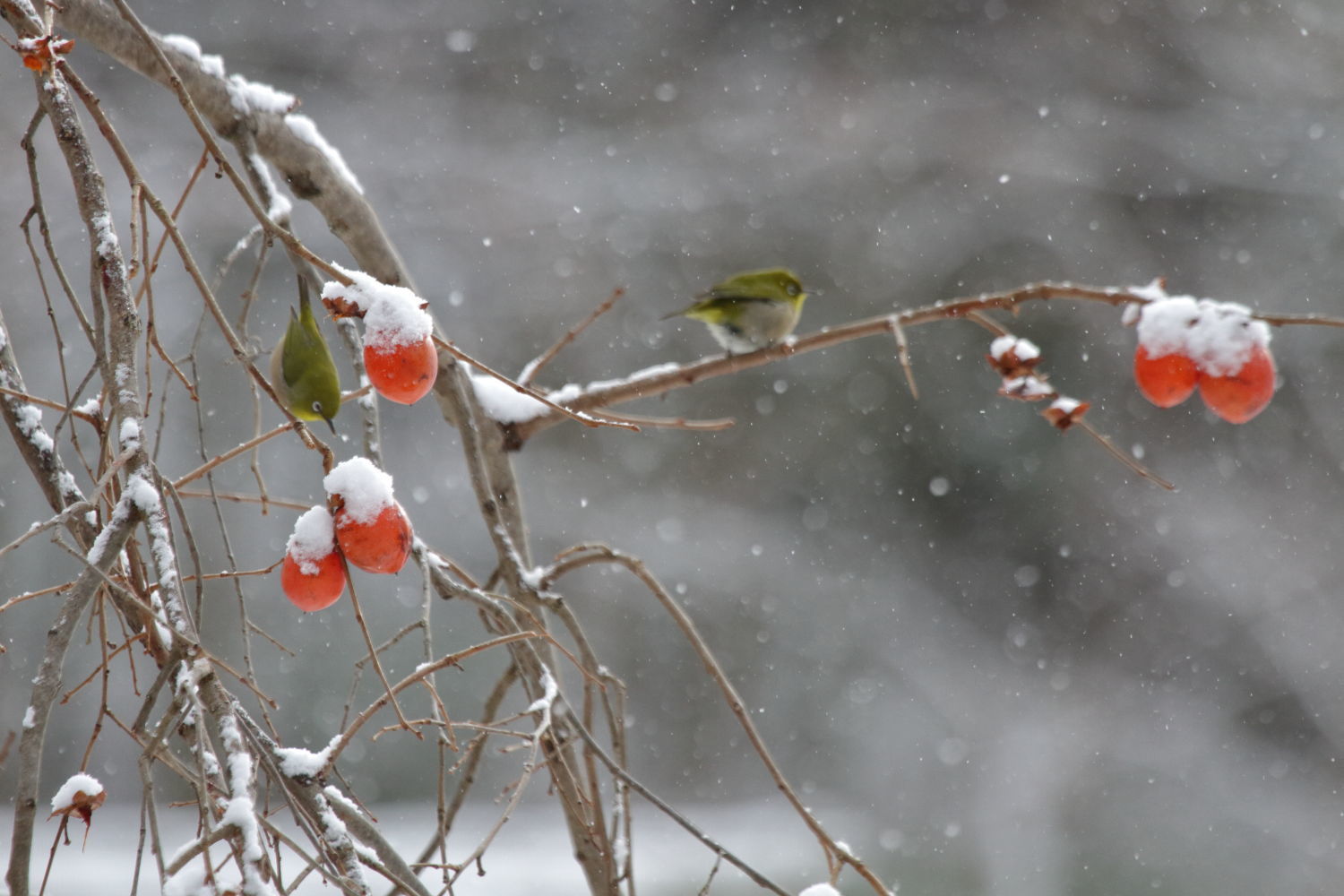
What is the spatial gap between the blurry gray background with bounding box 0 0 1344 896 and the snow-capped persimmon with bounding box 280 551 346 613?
17.7 ft

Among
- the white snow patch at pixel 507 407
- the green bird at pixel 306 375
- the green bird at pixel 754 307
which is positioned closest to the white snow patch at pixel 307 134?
the white snow patch at pixel 507 407

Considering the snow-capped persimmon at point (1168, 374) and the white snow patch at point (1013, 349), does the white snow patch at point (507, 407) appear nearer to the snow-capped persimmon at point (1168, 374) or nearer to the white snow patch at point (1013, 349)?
the white snow patch at point (1013, 349)

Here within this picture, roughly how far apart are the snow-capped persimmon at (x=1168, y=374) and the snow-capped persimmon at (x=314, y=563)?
64 centimetres

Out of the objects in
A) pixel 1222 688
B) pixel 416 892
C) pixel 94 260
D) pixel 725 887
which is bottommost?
pixel 416 892

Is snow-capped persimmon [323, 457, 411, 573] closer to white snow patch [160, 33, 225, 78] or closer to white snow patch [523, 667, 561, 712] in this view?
white snow patch [523, 667, 561, 712]

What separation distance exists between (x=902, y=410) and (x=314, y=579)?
21.8 feet

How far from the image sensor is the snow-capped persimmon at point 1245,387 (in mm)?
914

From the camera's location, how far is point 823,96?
24.3ft

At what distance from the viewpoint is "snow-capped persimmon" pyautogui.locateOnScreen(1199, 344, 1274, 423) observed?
3.00 ft

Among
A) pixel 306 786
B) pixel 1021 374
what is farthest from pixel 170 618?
pixel 1021 374

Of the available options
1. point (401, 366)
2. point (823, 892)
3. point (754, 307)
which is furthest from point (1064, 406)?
point (754, 307)

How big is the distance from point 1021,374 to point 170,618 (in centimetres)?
66

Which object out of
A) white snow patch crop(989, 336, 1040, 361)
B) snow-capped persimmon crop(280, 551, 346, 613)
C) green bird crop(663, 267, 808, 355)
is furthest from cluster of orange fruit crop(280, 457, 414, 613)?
green bird crop(663, 267, 808, 355)

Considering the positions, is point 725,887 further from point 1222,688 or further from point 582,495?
point 1222,688
